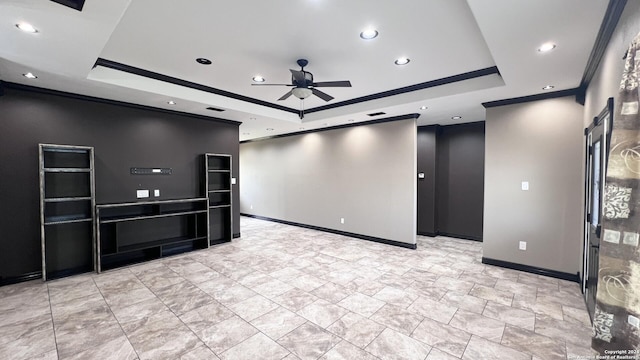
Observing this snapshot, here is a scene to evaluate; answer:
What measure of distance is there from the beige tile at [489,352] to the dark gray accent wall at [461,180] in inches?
169

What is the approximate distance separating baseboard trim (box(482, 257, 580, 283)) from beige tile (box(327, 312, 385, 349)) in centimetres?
285

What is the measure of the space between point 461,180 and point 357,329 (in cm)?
498

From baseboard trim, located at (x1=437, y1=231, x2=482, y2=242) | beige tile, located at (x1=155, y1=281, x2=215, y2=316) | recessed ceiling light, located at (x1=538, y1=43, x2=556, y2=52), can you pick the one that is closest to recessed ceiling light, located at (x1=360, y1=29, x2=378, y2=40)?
recessed ceiling light, located at (x1=538, y1=43, x2=556, y2=52)

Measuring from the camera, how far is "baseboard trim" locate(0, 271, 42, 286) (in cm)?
361

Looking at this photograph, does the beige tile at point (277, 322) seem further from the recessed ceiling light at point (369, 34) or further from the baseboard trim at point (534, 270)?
the baseboard trim at point (534, 270)

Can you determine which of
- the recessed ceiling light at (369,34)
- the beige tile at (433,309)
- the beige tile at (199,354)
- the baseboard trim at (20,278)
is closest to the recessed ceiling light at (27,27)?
the recessed ceiling light at (369,34)

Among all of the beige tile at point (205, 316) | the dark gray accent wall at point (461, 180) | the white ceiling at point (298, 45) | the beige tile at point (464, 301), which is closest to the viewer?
the white ceiling at point (298, 45)

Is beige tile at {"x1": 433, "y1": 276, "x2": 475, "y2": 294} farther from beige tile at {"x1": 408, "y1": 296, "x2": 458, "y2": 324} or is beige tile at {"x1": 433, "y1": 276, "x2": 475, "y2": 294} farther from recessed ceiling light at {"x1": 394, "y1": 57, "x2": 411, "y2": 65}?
recessed ceiling light at {"x1": 394, "y1": 57, "x2": 411, "y2": 65}

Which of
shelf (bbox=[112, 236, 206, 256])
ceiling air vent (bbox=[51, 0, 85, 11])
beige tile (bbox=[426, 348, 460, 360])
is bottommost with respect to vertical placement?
beige tile (bbox=[426, 348, 460, 360])

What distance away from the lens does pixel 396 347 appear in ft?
7.74

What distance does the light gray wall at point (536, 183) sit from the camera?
376cm

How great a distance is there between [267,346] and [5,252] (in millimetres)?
4036

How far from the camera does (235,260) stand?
4715 millimetres

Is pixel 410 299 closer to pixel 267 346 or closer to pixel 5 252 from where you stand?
pixel 267 346
